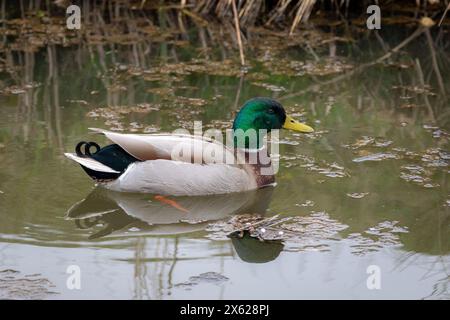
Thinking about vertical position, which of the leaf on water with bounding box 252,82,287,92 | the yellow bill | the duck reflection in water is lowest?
the duck reflection in water

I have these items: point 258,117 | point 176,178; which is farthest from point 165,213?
point 258,117

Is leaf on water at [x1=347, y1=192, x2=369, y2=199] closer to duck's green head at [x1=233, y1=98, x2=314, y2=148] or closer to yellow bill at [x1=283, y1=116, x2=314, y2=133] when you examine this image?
yellow bill at [x1=283, y1=116, x2=314, y2=133]

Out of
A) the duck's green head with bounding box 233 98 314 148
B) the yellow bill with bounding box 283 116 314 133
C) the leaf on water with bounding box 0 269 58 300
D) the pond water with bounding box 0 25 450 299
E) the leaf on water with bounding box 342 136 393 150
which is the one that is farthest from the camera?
the leaf on water with bounding box 342 136 393 150

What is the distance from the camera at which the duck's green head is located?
7.20m

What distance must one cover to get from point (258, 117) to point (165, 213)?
43.9 inches

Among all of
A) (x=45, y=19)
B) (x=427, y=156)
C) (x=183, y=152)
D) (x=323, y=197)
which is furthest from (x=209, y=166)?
(x=45, y=19)

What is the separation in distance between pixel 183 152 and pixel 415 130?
235 centimetres

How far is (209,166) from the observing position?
6875 mm

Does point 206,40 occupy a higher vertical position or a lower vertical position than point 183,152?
higher

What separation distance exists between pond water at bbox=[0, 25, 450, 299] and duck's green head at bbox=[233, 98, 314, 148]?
34 centimetres

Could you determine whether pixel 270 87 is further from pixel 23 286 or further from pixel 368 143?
pixel 23 286

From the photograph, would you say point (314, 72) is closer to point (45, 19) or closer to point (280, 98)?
point (280, 98)

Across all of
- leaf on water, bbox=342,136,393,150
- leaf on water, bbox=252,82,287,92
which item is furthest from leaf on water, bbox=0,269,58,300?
leaf on water, bbox=252,82,287,92

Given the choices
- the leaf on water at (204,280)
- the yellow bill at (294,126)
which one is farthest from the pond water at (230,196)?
the yellow bill at (294,126)
